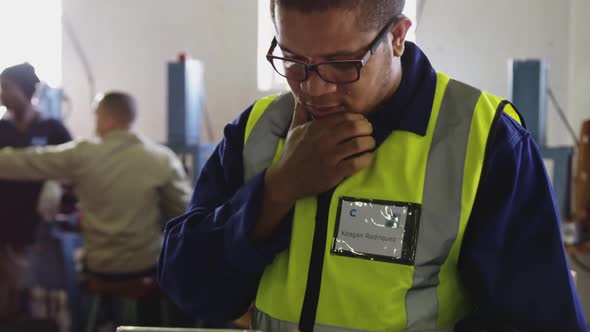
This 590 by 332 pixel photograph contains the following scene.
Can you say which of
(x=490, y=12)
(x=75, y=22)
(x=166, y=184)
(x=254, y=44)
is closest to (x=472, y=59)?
(x=490, y=12)

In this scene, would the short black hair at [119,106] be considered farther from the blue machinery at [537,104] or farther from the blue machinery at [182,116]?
the blue machinery at [537,104]

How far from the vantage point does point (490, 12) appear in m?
3.58

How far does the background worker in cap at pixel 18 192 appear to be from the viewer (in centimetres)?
294

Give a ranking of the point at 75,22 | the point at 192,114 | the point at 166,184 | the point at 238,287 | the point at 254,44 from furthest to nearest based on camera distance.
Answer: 1. the point at 75,22
2. the point at 254,44
3. the point at 192,114
4. the point at 166,184
5. the point at 238,287

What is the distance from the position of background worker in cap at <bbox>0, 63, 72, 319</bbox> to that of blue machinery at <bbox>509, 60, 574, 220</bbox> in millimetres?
2134

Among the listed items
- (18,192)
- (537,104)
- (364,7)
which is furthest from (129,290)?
(364,7)

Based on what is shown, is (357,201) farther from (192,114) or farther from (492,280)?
(192,114)

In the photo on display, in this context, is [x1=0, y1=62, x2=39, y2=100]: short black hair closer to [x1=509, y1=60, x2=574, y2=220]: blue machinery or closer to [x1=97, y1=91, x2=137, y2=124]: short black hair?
[x1=97, y1=91, x2=137, y2=124]: short black hair

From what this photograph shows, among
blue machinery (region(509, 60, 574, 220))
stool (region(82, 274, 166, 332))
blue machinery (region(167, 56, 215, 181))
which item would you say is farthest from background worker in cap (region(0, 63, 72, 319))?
blue machinery (region(509, 60, 574, 220))

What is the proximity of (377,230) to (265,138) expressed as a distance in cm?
21

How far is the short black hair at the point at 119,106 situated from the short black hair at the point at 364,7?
83.1 inches

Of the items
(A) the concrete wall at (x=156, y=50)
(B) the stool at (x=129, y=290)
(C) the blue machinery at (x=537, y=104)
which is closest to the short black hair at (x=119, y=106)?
(B) the stool at (x=129, y=290)

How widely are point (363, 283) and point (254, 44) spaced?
11.7 ft

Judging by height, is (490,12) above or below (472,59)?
above
